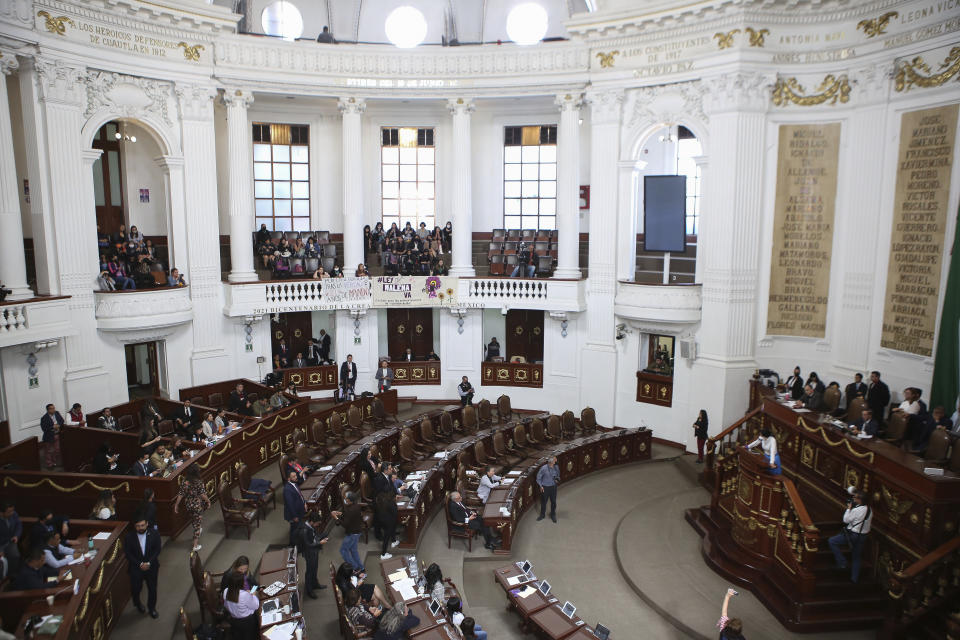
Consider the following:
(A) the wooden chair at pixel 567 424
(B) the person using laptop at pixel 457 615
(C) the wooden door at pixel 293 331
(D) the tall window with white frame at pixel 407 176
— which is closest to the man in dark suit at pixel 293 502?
(B) the person using laptop at pixel 457 615

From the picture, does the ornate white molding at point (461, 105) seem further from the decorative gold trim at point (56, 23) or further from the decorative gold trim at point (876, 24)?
the decorative gold trim at point (876, 24)

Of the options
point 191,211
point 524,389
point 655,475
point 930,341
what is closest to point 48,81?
point 191,211

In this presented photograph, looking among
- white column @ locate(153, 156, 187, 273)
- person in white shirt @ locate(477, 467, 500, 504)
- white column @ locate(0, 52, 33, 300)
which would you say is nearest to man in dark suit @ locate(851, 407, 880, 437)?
person in white shirt @ locate(477, 467, 500, 504)

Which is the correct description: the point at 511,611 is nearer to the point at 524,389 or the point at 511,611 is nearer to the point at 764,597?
the point at 764,597

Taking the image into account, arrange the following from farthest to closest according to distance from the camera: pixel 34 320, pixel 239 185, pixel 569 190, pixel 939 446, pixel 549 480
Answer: pixel 569 190 → pixel 239 185 → pixel 34 320 → pixel 549 480 → pixel 939 446

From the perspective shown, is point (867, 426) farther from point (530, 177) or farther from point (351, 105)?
point (351, 105)

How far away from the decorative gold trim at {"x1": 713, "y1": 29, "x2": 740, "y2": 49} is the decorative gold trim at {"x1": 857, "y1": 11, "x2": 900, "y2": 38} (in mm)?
2721

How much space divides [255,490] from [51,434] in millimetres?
4989

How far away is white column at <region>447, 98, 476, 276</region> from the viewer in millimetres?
20297

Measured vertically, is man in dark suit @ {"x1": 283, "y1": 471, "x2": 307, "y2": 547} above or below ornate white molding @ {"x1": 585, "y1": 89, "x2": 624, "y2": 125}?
below

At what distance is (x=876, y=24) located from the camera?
15008 mm

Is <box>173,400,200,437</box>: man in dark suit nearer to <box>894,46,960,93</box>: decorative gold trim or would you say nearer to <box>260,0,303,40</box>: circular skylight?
<box>260,0,303,40</box>: circular skylight

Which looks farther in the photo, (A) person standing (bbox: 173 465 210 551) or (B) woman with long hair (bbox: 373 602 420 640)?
(A) person standing (bbox: 173 465 210 551)

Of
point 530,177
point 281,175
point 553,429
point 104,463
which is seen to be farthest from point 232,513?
point 530,177
